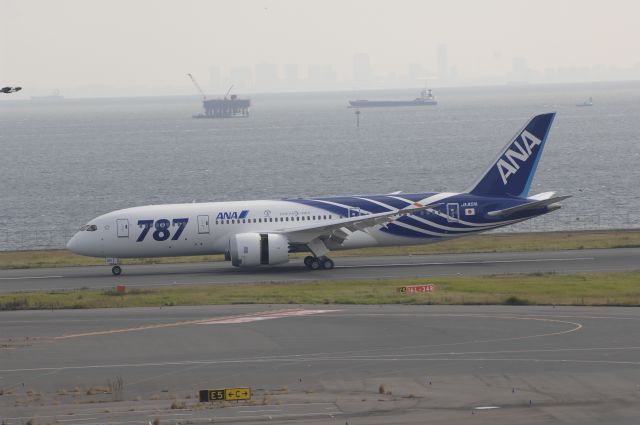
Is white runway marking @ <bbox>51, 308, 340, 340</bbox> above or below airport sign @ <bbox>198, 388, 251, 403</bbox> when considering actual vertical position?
below

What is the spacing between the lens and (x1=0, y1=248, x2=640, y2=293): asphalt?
2295 inches

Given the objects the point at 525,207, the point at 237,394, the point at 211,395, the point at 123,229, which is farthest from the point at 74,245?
the point at 237,394

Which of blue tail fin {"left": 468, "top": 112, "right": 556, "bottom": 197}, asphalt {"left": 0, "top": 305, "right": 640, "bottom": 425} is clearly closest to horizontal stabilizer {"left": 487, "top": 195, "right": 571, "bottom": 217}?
blue tail fin {"left": 468, "top": 112, "right": 556, "bottom": 197}

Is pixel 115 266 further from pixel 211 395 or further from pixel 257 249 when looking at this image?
pixel 211 395

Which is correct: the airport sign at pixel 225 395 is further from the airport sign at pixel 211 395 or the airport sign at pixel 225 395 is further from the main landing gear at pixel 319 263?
the main landing gear at pixel 319 263

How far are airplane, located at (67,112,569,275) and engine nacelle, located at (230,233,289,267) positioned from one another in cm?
6

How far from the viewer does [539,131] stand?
6538cm

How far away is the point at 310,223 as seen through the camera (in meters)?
→ 62.5

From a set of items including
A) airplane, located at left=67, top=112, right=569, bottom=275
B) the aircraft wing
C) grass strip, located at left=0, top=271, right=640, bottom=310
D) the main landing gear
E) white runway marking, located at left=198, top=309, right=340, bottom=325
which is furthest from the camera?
the main landing gear

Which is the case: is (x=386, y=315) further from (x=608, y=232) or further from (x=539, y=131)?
(x=608, y=232)

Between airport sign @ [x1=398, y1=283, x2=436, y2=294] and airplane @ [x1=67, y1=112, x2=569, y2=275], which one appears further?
airplane @ [x1=67, y1=112, x2=569, y2=275]

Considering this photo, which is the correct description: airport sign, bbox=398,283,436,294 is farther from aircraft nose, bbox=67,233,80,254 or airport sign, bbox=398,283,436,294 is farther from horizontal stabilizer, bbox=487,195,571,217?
aircraft nose, bbox=67,233,80,254

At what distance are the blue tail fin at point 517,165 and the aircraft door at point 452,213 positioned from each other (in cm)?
190

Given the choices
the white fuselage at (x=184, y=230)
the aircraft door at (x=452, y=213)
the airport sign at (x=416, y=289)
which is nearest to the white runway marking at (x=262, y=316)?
the airport sign at (x=416, y=289)
